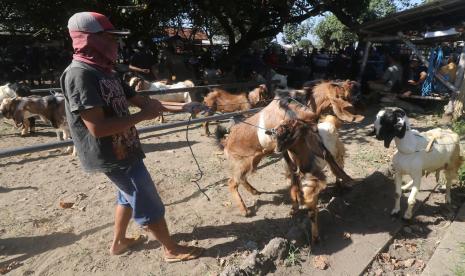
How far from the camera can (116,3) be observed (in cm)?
1228

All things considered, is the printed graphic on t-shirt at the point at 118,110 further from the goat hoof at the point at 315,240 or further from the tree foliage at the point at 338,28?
the tree foliage at the point at 338,28

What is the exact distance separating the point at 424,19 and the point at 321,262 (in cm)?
994

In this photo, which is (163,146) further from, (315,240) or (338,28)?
(338,28)

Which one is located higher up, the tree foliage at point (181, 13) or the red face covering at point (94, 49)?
the tree foliage at point (181, 13)

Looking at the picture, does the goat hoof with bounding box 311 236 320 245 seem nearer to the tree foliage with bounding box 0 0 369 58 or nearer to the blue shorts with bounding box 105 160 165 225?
the blue shorts with bounding box 105 160 165 225

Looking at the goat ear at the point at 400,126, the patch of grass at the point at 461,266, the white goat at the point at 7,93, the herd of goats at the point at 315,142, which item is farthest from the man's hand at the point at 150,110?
the white goat at the point at 7,93

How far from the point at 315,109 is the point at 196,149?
3367 mm

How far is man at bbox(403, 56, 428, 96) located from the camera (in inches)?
448

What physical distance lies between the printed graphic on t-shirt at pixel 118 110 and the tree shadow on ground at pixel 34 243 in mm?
1555

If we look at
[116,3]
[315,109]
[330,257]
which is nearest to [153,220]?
[330,257]

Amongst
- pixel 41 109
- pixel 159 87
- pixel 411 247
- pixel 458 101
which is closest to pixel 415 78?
pixel 458 101

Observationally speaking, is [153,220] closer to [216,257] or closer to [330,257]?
[216,257]

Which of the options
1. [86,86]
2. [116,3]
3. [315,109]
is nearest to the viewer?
[86,86]

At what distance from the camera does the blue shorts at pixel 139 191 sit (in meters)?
2.86
